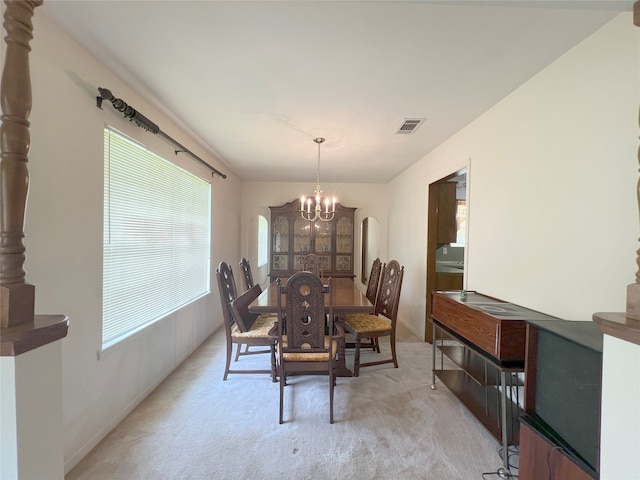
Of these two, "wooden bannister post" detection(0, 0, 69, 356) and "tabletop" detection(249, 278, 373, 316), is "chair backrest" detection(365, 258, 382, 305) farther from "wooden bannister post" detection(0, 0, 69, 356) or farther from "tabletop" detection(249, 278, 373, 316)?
"wooden bannister post" detection(0, 0, 69, 356)

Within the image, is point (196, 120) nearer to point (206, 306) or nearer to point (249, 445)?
point (206, 306)

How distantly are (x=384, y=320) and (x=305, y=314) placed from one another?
1.36 metres

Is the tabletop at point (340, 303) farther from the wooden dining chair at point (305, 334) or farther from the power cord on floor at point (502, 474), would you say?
the power cord on floor at point (502, 474)

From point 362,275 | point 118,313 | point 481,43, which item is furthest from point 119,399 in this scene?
point 362,275

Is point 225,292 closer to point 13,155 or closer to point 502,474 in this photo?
point 13,155

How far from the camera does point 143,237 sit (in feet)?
7.80

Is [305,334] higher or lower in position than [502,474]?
higher

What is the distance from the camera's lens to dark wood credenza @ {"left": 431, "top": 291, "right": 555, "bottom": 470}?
164 cm

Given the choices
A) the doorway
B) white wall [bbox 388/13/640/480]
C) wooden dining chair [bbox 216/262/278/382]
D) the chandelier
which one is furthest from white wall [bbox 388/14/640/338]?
wooden dining chair [bbox 216/262/278/382]

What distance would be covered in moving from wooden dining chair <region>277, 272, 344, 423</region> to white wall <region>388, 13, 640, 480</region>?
147 cm

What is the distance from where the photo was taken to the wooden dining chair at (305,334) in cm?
206

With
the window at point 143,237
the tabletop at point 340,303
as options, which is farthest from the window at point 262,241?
the tabletop at point 340,303

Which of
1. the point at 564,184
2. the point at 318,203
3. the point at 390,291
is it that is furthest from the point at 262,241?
the point at 564,184

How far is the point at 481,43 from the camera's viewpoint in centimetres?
158
